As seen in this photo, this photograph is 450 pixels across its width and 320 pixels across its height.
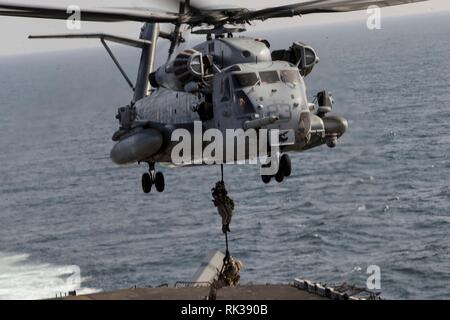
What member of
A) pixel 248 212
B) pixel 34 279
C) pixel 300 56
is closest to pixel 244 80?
pixel 300 56

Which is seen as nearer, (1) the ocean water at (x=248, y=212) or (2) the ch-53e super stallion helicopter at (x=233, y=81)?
(2) the ch-53e super stallion helicopter at (x=233, y=81)

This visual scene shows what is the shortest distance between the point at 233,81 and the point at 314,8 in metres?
3.08

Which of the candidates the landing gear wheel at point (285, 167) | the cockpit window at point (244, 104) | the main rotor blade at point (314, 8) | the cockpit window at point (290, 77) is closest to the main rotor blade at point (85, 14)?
the main rotor blade at point (314, 8)

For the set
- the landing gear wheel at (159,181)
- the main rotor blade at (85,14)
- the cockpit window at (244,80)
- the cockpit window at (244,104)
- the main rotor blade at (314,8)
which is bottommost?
the landing gear wheel at (159,181)

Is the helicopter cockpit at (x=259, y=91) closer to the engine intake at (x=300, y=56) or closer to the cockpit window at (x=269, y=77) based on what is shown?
the cockpit window at (x=269, y=77)

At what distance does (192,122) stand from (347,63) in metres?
148

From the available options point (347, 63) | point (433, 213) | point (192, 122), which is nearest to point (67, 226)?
point (433, 213)

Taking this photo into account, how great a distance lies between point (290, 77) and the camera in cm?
2573

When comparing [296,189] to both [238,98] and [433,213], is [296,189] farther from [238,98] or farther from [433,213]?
[238,98]

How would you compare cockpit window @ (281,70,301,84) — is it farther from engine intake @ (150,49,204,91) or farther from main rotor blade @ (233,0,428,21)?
engine intake @ (150,49,204,91)

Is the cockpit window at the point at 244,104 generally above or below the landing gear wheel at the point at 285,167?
above

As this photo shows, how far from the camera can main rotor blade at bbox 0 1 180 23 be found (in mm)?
22953

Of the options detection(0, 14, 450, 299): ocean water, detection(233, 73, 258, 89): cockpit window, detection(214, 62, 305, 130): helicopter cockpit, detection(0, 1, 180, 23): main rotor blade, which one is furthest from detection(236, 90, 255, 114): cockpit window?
detection(0, 14, 450, 299): ocean water

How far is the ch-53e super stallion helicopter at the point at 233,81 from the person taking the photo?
2481 cm
